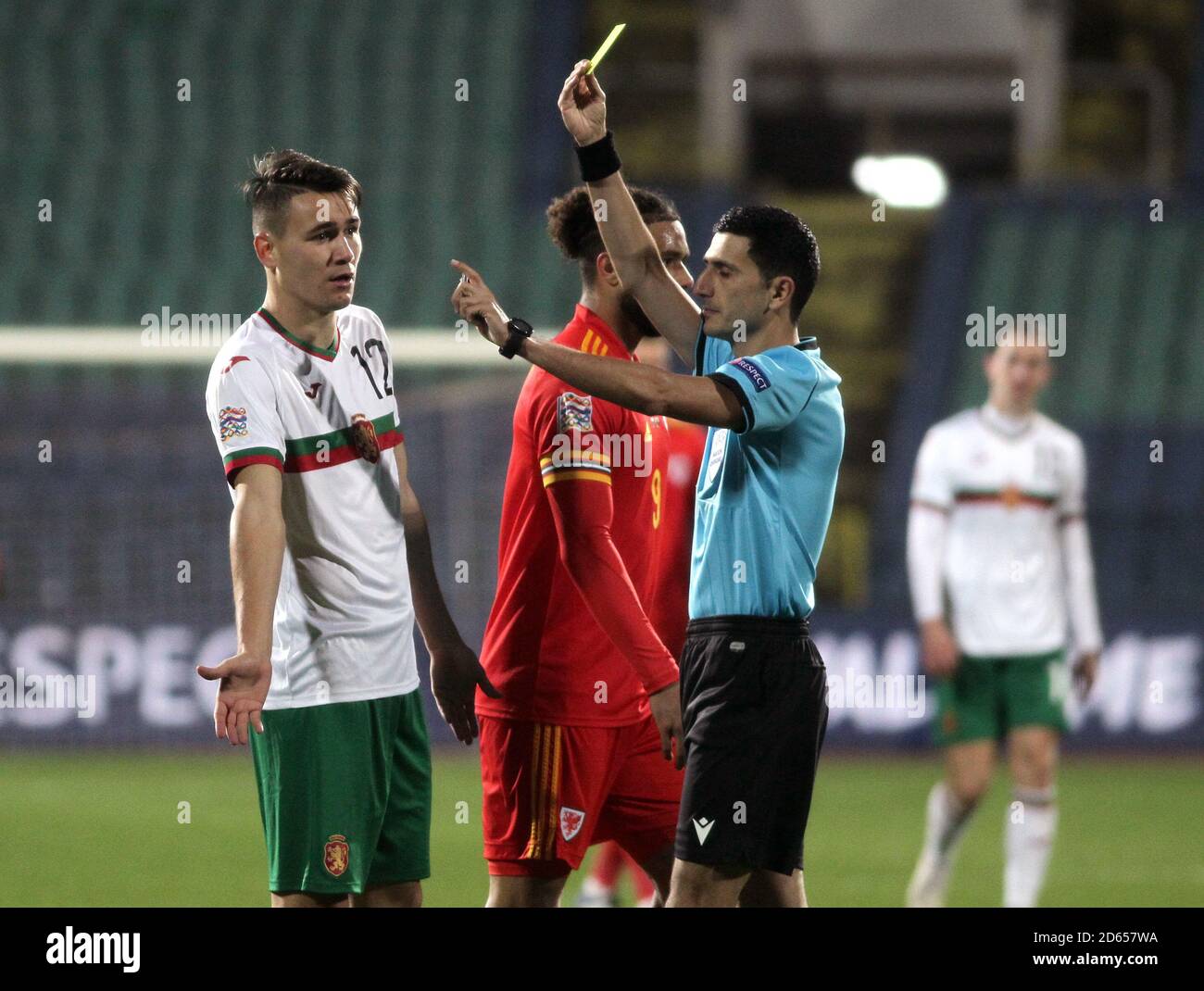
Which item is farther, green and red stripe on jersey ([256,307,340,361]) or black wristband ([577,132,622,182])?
black wristband ([577,132,622,182])

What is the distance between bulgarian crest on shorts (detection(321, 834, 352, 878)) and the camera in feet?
12.2

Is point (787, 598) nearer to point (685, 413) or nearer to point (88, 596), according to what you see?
point (685, 413)

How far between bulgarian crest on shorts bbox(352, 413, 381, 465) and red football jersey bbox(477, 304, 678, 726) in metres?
0.42

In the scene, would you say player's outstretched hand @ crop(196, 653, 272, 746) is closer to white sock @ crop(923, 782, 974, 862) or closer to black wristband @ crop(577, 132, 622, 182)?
black wristband @ crop(577, 132, 622, 182)

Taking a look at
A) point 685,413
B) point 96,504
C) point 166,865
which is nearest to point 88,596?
point 96,504

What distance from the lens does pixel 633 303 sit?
14.3 feet

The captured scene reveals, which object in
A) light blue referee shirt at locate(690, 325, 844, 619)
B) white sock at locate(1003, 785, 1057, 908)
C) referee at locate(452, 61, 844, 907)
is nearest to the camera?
referee at locate(452, 61, 844, 907)

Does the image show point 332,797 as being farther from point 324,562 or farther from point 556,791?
point 556,791

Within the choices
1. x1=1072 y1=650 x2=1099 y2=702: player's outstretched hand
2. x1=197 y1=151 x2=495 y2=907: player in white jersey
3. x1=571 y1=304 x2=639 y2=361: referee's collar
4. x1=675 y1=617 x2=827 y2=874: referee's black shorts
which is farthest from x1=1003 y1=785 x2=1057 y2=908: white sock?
x1=197 y1=151 x2=495 y2=907: player in white jersey

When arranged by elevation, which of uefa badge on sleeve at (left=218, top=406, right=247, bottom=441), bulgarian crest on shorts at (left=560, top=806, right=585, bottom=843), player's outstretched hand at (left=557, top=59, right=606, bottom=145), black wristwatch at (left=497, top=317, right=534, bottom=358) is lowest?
bulgarian crest on shorts at (left=560, top=806, right=585, bottom=843)

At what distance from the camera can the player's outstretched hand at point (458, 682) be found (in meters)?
4.07

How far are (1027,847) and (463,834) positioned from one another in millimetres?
2814

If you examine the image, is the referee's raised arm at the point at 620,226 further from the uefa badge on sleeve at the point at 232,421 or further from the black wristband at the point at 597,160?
the uefa badge on sleeve at the point at 232,421

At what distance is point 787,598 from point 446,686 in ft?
Result: 2.70
